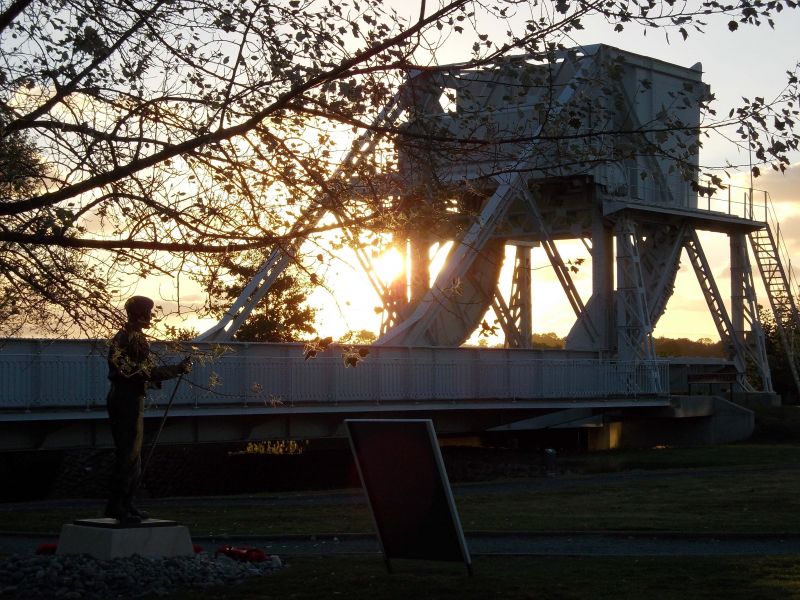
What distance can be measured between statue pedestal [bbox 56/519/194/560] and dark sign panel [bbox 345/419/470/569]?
2107 millimetres

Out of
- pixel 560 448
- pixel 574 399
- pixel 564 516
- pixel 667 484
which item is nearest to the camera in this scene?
pixel 564 516

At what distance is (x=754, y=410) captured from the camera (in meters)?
46.3

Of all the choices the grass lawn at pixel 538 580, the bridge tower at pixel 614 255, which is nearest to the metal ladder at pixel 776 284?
the bridge tower at pixel 614 255

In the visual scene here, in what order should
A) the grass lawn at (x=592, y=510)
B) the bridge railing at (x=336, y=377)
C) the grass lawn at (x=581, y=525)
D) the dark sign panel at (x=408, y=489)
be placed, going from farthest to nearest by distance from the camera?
1. the bridge railing at (x=336, y=377)
2. the grass lawn at (x=592, y=510)
3. the dark sign panel at (x=408, y=489)
4. the grass lawn at (x=581, y=525)

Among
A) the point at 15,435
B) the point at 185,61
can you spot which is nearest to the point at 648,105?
the point at 15,435

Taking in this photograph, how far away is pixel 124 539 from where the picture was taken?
12.7 metres

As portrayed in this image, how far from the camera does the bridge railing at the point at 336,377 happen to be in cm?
2672

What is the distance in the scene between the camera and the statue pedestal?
12688 millimetres

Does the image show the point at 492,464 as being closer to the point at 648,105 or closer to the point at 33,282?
the point at 648,105

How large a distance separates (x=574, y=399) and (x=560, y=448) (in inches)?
138

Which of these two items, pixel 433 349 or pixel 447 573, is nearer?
pixel 447 573

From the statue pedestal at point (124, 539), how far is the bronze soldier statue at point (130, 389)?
7.7 inches

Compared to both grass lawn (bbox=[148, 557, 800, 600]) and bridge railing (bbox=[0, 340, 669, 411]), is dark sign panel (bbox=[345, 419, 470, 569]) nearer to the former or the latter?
grass lawn (bbox=[148, 557, 800, 600])

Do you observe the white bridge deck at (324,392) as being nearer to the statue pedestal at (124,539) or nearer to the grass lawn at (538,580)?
the statue pedestal at (124,539)
